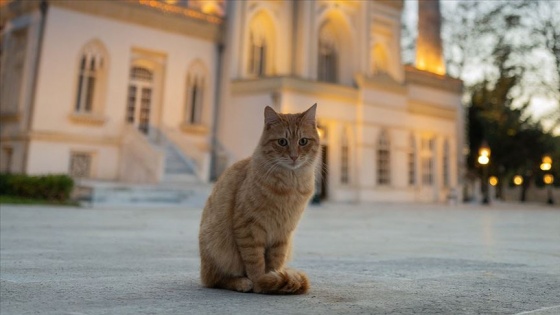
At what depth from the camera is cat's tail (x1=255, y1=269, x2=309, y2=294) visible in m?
2.60

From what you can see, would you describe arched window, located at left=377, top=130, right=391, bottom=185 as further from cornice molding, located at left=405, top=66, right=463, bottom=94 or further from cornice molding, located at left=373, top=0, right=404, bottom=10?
cornice molding, located at left=373, top=0, right=404, bottom=10

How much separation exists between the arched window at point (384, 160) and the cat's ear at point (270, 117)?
2139 centimetres

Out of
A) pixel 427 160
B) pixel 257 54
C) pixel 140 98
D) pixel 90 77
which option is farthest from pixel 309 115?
pixel 427 160

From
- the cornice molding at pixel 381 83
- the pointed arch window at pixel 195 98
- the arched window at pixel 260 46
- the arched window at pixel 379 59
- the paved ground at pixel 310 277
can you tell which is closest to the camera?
the paved ground at pixel 310 277

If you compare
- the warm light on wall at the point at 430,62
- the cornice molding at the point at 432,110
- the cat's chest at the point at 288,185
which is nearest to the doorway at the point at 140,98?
the cornice molding at the point at 432,110

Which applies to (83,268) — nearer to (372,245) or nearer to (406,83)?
(372,245)

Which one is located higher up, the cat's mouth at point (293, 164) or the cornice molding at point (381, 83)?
the cornice molding at point (381, 83)

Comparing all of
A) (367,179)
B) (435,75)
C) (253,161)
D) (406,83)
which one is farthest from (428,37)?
(253,161)

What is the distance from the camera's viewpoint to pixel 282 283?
260 centimetres

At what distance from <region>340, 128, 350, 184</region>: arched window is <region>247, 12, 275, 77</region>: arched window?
4.56 metres

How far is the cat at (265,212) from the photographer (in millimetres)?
2721

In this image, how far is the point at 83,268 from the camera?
3.48 m

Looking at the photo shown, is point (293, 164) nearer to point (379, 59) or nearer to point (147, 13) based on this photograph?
point (147, 13)

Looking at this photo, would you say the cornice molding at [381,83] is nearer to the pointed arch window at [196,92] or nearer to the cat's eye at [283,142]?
the pointed arch window at [196,92]
